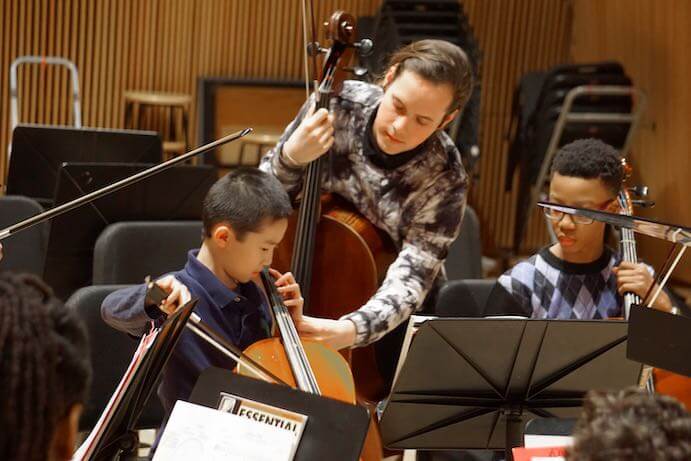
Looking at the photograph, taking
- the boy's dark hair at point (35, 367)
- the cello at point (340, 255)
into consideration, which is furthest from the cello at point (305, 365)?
the boy's dark hair at point (35, 367)

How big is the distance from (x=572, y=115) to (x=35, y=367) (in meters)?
4.56

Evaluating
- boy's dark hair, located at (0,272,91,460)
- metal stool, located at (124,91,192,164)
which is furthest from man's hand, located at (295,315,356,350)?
metal stool, located at (124,91,192,164)

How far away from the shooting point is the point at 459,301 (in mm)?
2604

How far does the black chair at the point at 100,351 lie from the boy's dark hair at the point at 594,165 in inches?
44.0

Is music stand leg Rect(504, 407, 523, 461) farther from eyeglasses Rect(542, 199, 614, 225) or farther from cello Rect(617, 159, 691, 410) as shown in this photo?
eyeglasses Rect(542, 199, 614, 225)

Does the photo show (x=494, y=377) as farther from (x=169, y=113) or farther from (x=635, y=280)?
(x=169, y=113)

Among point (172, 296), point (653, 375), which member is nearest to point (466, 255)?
point (653, 375)

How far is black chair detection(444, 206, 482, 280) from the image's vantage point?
11.3ft

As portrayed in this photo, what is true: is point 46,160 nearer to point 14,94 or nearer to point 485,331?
point 14,94

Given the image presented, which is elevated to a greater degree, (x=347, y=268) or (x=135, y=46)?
(x=135, y=46)

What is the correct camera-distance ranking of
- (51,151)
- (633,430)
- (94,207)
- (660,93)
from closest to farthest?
(633,430) < (94,207) < (51,151) < (660,93)

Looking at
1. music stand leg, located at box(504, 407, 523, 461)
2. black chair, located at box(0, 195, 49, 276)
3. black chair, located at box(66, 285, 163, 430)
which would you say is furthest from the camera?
black chair, located at box(0, 195, 49, 276)

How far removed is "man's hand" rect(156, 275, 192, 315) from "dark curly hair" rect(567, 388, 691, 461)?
3.12ft

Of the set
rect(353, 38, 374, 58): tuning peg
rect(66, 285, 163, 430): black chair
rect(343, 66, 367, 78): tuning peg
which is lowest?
rect(66, 285, 163, 430): black chair
